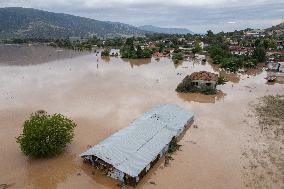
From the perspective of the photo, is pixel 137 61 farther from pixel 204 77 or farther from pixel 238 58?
pixel 204 77

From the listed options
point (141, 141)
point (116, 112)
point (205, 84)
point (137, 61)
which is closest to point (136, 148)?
point (141, 141)

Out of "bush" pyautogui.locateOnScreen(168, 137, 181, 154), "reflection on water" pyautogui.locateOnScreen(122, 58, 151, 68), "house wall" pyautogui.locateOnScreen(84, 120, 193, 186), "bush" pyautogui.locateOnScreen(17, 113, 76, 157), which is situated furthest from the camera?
"reflection on water" pyautogui.locateOnScreen(122, 58, 151, 68)

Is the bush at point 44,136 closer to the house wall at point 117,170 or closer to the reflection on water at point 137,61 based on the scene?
the house wall at point 117,170

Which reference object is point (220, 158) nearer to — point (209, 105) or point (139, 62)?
point (209, 105)

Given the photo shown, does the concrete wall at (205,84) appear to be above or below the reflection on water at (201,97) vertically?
above

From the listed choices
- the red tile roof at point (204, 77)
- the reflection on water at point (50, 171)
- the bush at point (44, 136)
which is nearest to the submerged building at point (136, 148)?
the reflection on water at point (50, 171)

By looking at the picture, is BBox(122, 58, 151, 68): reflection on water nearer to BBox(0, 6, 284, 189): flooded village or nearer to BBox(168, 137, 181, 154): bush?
BBox(0, 6, 284, 189): flooded village

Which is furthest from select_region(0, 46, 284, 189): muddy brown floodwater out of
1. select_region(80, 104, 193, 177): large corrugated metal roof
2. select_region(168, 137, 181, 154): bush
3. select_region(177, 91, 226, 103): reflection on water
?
select_region(80, 104, 193, 177): large corrugated metal roof
